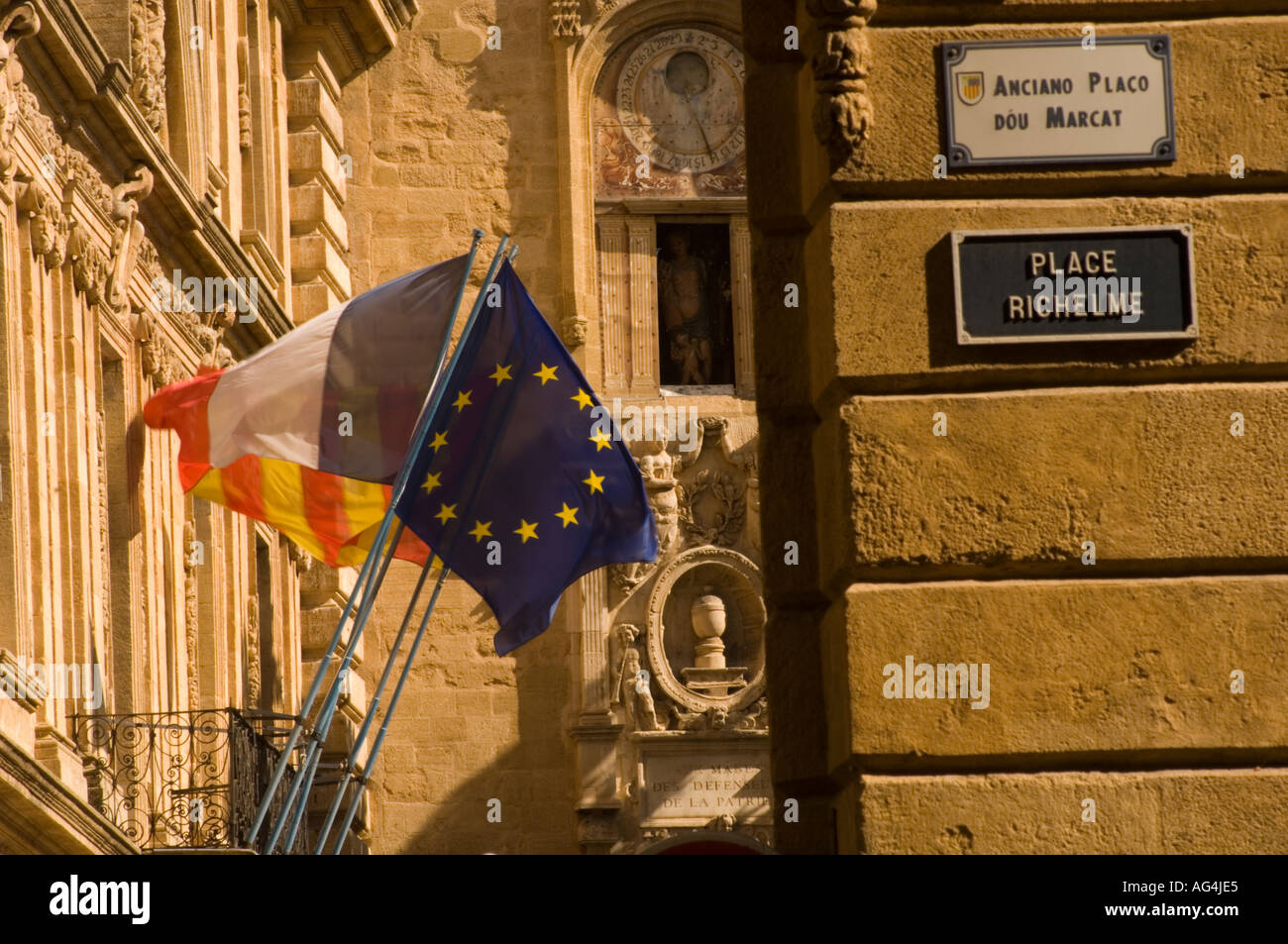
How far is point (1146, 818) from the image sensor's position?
6.09m

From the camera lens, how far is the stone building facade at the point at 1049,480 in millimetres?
6129

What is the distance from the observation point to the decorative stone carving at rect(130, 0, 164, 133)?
17922mm

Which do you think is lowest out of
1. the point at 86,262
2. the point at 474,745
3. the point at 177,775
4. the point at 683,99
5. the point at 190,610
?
the point at 474,745

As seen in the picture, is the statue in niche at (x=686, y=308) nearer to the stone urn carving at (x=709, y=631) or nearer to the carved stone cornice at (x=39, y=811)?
the stone urn carving at (x=709, y=631)

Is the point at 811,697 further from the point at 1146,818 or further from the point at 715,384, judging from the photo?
the point at 715,384

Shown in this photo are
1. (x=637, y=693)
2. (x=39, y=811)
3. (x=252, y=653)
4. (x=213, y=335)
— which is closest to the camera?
(x=39, y=811)

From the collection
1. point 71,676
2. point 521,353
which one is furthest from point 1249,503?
point 71,676

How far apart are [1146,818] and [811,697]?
955 millimetres

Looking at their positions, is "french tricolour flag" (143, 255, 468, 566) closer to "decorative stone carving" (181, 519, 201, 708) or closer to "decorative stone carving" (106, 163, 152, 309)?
"decorative stone carving" (106, 163, 152, 309)

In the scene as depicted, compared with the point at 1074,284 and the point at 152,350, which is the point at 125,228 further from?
the point at 1074,284

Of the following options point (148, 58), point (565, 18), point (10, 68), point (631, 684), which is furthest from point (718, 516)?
point (10, 68)

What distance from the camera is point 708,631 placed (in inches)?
987

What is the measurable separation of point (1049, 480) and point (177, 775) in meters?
12.0

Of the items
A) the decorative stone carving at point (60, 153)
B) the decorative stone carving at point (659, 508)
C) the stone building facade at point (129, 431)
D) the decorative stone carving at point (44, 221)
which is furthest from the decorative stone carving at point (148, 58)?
the decorative stone carving at point (659, 508)
